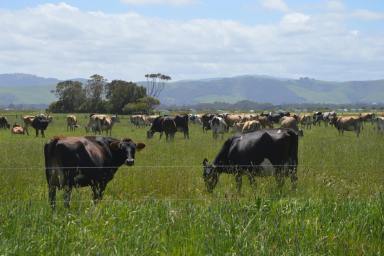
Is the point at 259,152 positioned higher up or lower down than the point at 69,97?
lower down

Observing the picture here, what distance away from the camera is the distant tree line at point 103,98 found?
9469 cm

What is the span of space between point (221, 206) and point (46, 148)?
4.45 m

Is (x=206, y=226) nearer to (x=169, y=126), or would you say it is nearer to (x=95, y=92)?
(x=169, y=126)

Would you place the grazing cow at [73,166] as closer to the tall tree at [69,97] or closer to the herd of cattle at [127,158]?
the herd of cattle at [127,158]

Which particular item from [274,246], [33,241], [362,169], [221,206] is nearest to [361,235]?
[274,246]

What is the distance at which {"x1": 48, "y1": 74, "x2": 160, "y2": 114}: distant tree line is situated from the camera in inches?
3728

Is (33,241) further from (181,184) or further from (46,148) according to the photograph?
(181,184)

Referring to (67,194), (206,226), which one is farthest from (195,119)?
(206,226)

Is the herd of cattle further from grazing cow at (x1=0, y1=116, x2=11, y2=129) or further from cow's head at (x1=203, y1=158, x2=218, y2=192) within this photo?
grazing cow at (x1=0, y1=116, x2=11, y2=129)

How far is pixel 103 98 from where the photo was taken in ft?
357

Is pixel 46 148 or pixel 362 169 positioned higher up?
pixel 46 148

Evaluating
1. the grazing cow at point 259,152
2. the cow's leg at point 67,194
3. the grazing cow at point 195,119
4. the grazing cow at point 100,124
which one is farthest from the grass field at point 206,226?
the grazing cow at point 195,119

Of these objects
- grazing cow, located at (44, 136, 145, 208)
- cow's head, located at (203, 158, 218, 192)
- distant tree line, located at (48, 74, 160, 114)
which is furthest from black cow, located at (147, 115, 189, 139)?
distant tree line, located at (48, 74, 160, 114)

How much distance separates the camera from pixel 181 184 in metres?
12.9
